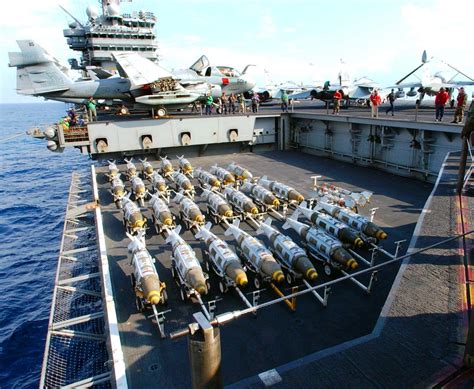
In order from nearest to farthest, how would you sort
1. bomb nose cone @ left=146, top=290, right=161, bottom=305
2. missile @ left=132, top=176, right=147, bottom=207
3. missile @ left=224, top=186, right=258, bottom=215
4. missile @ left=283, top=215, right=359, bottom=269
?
bomb nose cone @ left=146, top=290, right=161, bottom=305 < missile @ left=283, top=215, right=359, bottom=269 < missile @ left=224, top=186, right=258, bottom=215 < missile @ left=132, top=176, right=147, bottom=207

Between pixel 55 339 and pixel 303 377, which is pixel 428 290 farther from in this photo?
pixel 55 339

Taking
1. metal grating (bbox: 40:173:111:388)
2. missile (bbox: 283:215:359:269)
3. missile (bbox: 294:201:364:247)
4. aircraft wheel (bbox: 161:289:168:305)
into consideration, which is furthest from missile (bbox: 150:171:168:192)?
aircraft wheel (bbox: 161:289:168:305)

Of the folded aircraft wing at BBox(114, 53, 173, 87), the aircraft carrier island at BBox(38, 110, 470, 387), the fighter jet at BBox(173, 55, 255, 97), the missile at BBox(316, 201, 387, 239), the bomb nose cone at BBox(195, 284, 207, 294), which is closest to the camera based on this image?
the aircraft carrier island at BBox(38, 110, 470, 387)

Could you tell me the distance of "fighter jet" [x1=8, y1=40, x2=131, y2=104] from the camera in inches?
1264

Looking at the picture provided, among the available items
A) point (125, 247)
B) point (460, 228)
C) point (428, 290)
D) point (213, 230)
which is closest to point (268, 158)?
point (213, 230)

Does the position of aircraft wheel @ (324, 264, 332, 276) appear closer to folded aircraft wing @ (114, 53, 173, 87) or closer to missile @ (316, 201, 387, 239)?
missile @ (316, 201, 387, 239)

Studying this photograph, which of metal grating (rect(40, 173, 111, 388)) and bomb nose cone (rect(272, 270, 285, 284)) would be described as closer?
metal grating (rect(40, 173, 111, 388))

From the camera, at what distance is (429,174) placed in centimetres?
2188

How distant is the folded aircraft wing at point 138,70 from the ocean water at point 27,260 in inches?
434

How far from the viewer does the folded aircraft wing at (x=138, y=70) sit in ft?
100

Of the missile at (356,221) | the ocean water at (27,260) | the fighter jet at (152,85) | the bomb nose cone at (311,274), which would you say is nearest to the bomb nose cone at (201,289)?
the bomb nose cone at (311,274)

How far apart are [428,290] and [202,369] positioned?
196 inches

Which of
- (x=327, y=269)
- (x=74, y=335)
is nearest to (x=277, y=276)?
(x=327, y=269)

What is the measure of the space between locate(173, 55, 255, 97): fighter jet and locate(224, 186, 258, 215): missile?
845 inches
